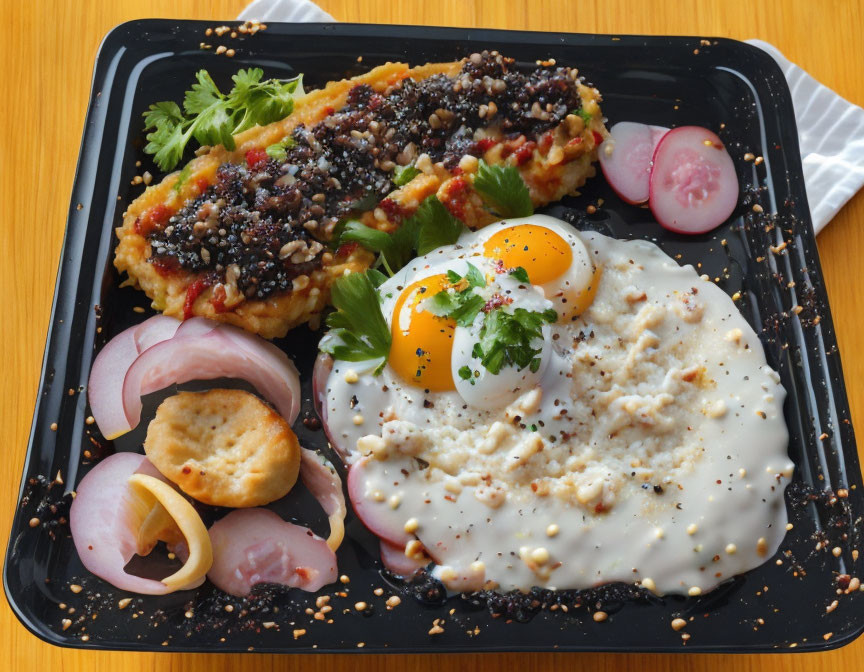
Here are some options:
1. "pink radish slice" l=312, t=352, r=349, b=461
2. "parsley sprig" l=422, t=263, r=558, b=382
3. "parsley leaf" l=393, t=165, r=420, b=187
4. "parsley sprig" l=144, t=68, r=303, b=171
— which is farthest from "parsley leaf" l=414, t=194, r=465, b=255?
"parsley sprig" l=144, t=68, r=303, b=171

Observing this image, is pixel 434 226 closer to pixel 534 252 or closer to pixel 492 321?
pixel 534 252

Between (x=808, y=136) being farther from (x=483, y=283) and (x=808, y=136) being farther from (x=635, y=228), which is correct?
(x=483, y=283)

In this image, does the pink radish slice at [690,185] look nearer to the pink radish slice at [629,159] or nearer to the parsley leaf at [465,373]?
the pink radish slice at [629,159]

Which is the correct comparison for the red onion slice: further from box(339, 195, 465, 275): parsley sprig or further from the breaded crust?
box(339, 195, 465, 275): parsley sprig

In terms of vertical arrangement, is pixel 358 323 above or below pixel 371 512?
above

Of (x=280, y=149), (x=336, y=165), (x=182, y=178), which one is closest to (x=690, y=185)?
(x=336, y=165)

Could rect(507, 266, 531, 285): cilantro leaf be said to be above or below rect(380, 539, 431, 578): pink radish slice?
above

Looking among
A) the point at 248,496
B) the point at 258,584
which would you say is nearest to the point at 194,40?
the point at 248,496
